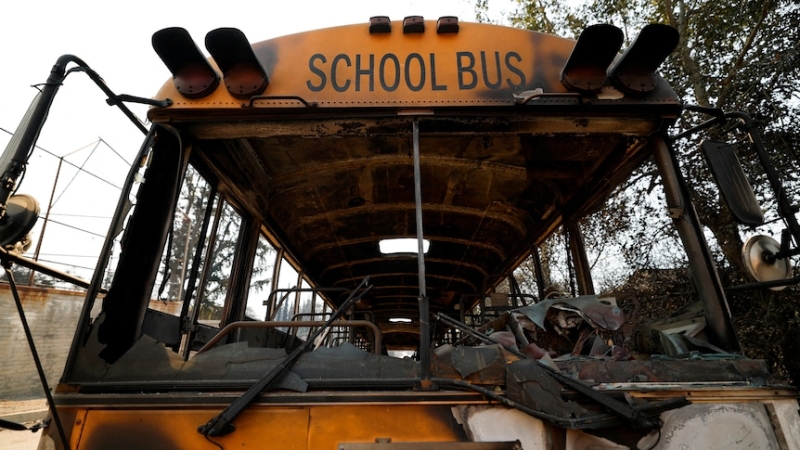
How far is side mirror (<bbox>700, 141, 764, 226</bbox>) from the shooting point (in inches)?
83.9

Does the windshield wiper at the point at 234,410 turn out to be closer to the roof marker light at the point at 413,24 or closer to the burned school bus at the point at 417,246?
the burned school bus at the point at 417,246

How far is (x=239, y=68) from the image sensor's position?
2455mm

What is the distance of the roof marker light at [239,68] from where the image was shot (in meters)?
2.36

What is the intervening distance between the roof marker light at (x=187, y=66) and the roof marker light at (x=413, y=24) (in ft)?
4.14

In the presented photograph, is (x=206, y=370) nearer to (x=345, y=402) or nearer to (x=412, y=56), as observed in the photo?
(x=345, y=402)

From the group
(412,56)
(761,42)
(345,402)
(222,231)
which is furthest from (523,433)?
(761,42)

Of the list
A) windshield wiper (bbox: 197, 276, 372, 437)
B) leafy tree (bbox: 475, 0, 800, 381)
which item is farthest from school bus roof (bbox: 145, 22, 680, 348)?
leafy tree (bbox: 475, 0, 800, 381)

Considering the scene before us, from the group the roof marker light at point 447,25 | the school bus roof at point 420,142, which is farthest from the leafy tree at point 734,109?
the roof marker light at point 447,25

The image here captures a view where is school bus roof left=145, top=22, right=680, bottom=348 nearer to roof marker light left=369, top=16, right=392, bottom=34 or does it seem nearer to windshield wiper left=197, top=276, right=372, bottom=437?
roof marker light left=369, top=16, right=392, bottom=34

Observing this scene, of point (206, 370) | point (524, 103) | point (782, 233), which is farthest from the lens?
point (524, 103)

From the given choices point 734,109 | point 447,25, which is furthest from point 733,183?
point 734,109

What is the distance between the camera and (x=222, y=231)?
3504 mm

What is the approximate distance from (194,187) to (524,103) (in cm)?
255

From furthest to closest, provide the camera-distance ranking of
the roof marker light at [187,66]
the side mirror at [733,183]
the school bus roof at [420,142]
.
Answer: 1. the school bus roof at [420,142]
2. the roof marker light at [187,66]
3. the side mirror at [733,183]
